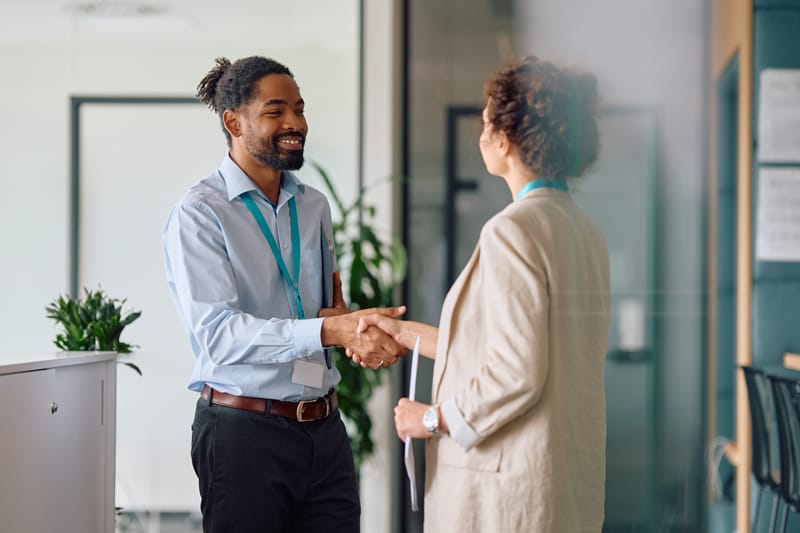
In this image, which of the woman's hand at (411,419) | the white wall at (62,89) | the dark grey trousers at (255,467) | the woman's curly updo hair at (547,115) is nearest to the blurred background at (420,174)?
the white wall at (62,89)

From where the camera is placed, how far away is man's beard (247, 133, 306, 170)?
7.38 feet

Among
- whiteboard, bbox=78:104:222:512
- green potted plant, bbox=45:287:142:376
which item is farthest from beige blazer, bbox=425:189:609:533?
whiteboard, bbox=78:104:222:512

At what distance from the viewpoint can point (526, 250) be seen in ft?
5.90

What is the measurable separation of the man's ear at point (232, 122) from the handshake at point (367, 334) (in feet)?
1.56

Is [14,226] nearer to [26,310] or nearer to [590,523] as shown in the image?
[26,310]

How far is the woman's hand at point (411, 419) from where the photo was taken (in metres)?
1.91

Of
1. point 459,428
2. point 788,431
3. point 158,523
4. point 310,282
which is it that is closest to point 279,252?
point 310,282

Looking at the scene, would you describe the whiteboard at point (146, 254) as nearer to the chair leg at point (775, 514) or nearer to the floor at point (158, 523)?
the floor at point (158, 523)

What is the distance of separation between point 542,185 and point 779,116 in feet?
7.46

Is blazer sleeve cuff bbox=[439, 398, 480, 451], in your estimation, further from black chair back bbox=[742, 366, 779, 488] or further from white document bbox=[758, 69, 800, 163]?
white document bbox=[758, 69, 800, 163]

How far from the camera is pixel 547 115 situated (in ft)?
6.27

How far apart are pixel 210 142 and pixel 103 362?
5.96 ft

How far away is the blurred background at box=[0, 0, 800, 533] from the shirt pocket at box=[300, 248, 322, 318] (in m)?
1.35

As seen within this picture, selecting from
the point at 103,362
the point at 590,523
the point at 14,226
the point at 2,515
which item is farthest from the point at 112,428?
the point at 14,226
